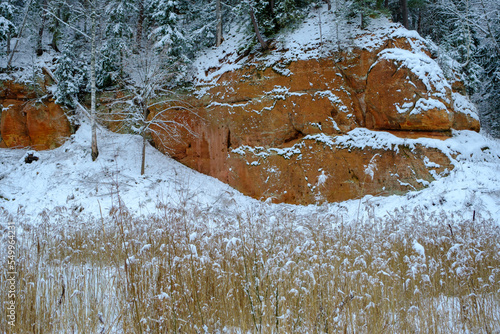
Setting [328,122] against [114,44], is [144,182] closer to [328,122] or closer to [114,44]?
[328,122]

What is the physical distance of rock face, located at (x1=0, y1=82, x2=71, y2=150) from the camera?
15.5 m

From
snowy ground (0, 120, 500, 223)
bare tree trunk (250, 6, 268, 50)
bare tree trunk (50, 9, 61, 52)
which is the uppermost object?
bare tree trunk (50, 9, 61, 52)

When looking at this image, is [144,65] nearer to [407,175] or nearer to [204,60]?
[204,60]

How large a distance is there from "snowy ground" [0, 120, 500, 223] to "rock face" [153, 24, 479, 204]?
1.51 ft

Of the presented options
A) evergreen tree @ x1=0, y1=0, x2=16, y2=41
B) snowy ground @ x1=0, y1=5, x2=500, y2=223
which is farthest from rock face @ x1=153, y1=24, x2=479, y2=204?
evergreen tree @ x1=0, y1=0, x2=16, y2=41

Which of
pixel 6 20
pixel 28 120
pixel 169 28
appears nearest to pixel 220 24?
pixel 169 28

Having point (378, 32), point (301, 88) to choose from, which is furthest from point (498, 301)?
point (378, 32)

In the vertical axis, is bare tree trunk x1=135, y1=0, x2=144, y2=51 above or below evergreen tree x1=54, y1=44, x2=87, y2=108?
above

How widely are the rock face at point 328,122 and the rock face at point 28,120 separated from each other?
5.56 metres

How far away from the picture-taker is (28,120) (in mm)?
15594

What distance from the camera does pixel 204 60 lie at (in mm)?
16594

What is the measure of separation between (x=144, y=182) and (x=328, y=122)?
320 inches

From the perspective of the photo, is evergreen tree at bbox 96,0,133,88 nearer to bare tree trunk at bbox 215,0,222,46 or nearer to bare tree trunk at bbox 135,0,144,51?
bare tree trunk at bbox 135,0,144,51

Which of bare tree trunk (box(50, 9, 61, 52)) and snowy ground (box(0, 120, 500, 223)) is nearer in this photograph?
snowy ground (box(0, 120, 500, 223))
